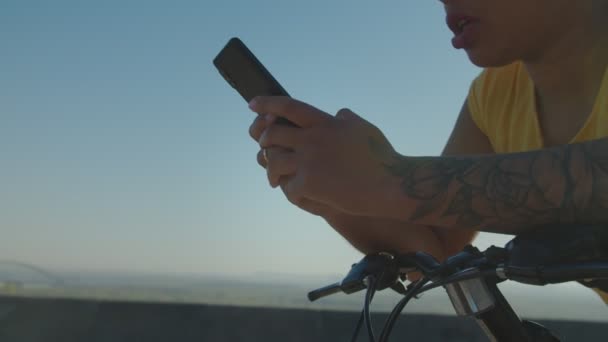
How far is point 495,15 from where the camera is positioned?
1677 millimetres

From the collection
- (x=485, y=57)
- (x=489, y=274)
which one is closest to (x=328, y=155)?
(x=489, y=274)

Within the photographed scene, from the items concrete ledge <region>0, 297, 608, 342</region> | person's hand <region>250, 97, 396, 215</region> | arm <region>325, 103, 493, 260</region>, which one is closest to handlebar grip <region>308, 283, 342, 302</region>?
person's hand <region>250, 97, 396, 215</region>

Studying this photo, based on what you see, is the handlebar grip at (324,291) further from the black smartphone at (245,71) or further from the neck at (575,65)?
the neck at (575,65)

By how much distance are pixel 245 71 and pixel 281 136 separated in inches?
7.5

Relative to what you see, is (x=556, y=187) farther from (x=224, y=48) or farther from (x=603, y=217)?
(x=224, y=48)

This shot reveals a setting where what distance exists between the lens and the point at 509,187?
42.5 inches

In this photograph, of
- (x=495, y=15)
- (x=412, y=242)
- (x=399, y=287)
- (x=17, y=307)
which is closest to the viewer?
(x=399, y=287)

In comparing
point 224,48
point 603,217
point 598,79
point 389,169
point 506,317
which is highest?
point 224,48

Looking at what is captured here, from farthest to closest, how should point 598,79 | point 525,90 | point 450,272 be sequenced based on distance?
point 525,90, point 598,79, point 450,272

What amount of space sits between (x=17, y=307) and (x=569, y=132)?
13.2 ft

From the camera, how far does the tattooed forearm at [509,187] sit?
1.06 metres

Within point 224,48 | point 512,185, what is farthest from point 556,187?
point 224,48

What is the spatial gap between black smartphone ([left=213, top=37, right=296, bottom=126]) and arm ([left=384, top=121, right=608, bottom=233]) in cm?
30

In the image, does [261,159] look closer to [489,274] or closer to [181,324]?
[489,274]
